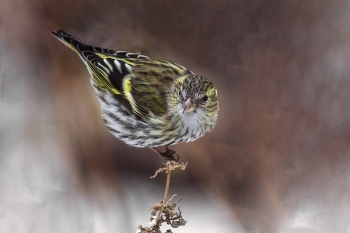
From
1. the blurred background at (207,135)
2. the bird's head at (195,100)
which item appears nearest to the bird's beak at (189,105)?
the bird's head at (195,100)

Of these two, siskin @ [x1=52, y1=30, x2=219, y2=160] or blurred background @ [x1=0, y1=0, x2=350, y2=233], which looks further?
blurred background @ [x1=0, y1=0, x2=350, y2=233]

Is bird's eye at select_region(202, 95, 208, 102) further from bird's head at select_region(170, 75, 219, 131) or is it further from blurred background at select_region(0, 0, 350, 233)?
blurred background at select_region(0, 0, 350, 233)

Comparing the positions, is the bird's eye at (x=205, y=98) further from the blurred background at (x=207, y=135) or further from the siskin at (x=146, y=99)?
the blurred background at (x=207, y=135)

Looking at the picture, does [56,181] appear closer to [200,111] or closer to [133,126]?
[133,126]

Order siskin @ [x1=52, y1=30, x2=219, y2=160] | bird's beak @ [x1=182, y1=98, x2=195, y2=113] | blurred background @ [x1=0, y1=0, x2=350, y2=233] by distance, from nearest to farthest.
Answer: bird's beak @ [x1=182, y1=98, x2=195, y2=113] < siskin @ [x1=52, y1=30, x2=219, y2=160] < blurred background @ [x1=0, y1=0, x2=350, y2=233]

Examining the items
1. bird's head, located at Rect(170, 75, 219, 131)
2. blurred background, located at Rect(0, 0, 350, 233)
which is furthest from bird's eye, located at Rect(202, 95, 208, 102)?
blurred background, located at Rect(0, 0, 350, 233)

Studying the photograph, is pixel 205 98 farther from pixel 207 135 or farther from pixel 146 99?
pixel 207 135
